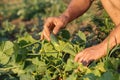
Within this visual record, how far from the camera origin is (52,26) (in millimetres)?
3465

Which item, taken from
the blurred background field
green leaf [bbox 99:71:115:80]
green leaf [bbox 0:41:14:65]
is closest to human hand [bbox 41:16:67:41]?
green leaf [bbox 0:41:14:65]

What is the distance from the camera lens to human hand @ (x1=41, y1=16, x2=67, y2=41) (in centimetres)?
340

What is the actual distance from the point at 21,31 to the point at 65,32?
2.63 metres

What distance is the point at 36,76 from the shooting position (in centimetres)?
326

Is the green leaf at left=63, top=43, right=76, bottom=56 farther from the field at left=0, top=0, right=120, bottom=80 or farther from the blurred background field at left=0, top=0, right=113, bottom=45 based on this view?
the blurred background field at left=0, top=0, right=113, bottom=45

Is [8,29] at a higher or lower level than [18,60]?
higher

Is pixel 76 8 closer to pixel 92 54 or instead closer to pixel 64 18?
pixel 64 18

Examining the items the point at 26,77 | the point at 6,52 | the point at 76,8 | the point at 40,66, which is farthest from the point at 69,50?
the point at 76,8

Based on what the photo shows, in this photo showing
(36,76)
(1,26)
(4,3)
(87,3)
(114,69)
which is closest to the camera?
(114,69)

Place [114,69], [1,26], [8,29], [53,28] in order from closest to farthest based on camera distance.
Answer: [114,69]
[53,28]
[8,29]
[1,26]

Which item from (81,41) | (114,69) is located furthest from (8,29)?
(114,69)

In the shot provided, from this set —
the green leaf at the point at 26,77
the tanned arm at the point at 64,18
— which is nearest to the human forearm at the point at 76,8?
the tanned arm at the point at 64,18

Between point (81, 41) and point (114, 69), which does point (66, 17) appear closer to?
point (81, 41)

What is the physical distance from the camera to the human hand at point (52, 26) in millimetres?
3404
